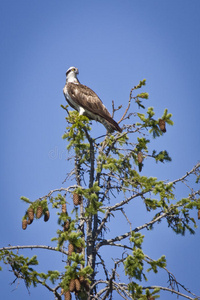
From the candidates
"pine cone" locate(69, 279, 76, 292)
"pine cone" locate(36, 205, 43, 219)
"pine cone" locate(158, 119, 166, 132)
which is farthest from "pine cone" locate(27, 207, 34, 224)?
"pine cone" locate(158, 119, 166, 132)

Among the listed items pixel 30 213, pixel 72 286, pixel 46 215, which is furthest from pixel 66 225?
pixel 72 286

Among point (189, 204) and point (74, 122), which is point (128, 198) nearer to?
point (189, 204)

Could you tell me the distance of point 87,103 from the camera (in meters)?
12.5

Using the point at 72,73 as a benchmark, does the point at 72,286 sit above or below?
below

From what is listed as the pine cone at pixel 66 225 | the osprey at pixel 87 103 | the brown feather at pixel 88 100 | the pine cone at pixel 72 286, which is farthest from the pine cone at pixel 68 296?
the brown feather at pixel 88 100

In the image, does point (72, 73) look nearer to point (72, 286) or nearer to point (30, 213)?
point (30, 213)

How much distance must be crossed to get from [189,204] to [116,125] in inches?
129

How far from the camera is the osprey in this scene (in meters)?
12.1

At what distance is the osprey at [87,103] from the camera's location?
39.6 feet

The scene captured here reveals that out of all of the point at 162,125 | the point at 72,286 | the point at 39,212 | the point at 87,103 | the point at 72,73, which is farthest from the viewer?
the point at 72,73

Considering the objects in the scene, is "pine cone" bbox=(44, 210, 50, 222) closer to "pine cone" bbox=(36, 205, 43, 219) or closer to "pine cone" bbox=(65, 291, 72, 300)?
"pine cone" bbox=(36, 205, 43, 219)

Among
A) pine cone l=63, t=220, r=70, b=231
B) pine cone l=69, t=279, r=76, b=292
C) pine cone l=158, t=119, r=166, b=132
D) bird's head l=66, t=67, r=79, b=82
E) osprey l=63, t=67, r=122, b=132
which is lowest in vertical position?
pine cone l=69, t=279, r=76, b=292

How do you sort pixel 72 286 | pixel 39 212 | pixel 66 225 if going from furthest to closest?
pixel 39 212
pixel 66 225
pixel 72 286

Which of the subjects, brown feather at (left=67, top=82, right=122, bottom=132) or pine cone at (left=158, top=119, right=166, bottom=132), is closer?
pine cone at (left=158, top=119, right=166, bottom=132)
